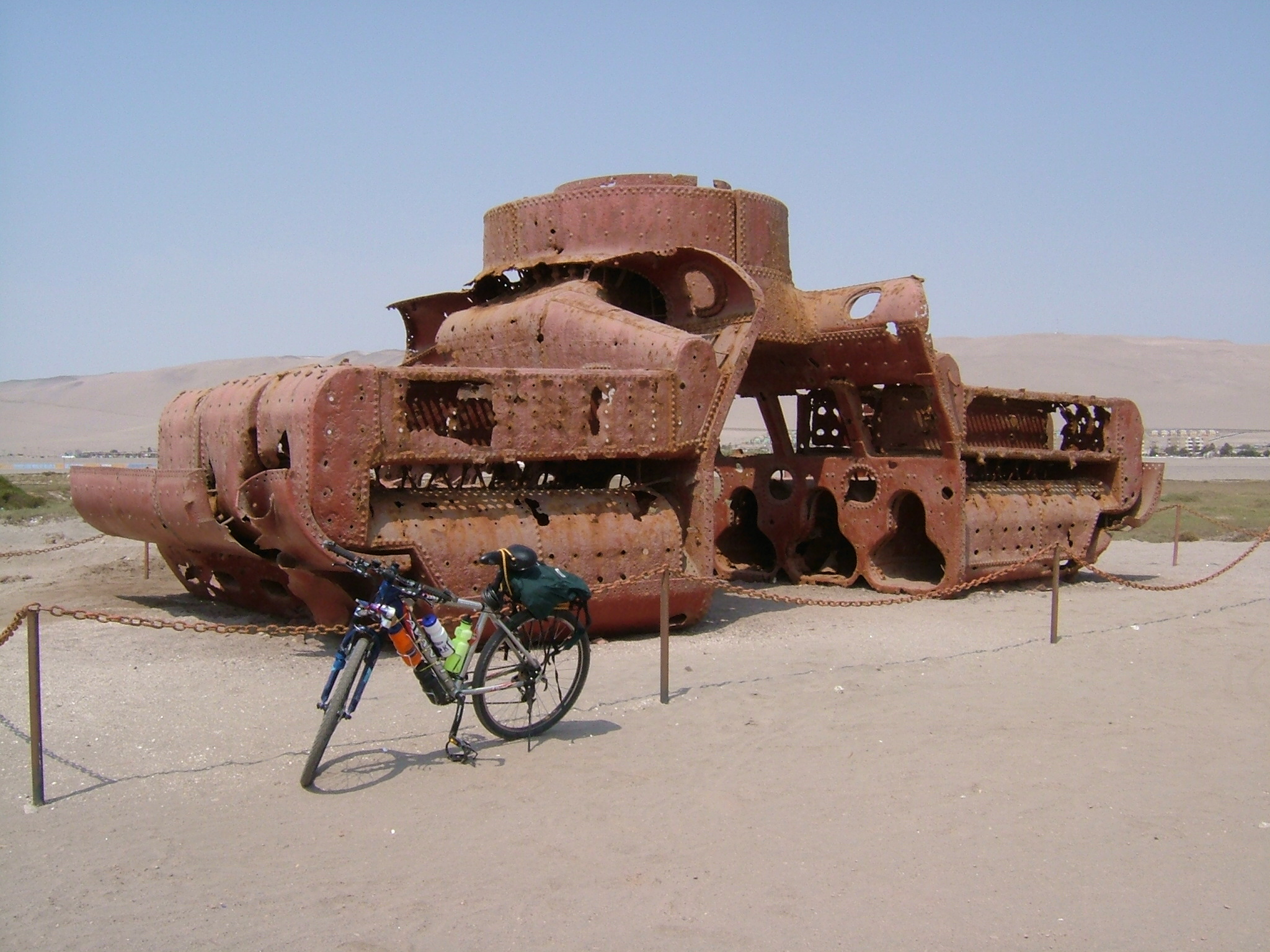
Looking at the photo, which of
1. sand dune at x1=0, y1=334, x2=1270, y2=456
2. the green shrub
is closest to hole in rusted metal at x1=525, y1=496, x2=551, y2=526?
the green shrub

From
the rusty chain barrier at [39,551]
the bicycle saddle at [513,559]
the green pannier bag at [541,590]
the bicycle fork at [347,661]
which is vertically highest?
the bicycle saddle at [513,559]

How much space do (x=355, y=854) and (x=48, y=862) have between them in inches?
43.7

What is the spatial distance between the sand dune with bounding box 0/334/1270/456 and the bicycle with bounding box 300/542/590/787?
75791mm

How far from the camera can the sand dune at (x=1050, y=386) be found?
8725 centimetres

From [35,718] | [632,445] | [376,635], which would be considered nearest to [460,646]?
[376,635]

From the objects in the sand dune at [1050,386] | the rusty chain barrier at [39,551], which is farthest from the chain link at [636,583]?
the sand dune at [1050,386]

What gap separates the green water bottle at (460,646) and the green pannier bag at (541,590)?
0.97 ft

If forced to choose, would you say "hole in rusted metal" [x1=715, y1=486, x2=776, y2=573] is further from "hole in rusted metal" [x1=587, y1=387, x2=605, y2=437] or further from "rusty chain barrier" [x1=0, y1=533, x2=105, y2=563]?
"rusty chain barrier" [x1=0, y1=533, x2=105, y2=563]

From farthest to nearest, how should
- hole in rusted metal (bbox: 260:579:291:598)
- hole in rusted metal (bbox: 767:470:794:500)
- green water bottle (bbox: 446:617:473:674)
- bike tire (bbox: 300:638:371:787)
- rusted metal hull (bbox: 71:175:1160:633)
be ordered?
1. hole in rusted metal (bbox: 767:470:794:500)
2. hole in rusted metal (bbox: 260:579:291:598)
3. rusted metal hull (bbox: 71:175:1160:633)
4. green water bottle (bbox: 446:617:473:674)
5. bike tire (bbox: 300:638:371:787)

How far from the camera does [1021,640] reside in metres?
9.28

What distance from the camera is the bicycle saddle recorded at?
19.7ft

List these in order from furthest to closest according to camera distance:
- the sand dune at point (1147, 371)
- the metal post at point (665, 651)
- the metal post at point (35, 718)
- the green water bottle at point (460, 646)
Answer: the sand dune at point (1147, 371) < the metal post at point (665, 651) < the green water bottle at point (460, 646) < the metal post at point (35, 718)

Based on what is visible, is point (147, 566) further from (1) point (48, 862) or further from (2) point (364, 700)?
(1) point (48, 862)

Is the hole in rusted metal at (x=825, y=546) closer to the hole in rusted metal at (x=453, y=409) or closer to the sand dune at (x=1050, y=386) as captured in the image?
the hole in rusted metal at (x=453, y=409)
